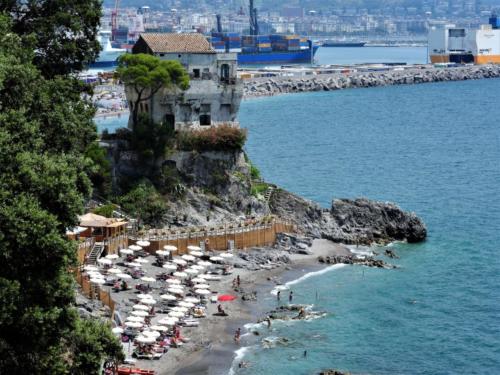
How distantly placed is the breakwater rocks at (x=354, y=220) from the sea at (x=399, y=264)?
131 centimetres

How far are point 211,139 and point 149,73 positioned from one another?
5.39 meters

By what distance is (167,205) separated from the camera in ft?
224

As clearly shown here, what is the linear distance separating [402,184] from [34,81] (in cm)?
6272

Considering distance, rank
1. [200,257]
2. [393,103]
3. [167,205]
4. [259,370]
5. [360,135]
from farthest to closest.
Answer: [393,103] < [360,135] < [167,205] < [200,257] < [259,370]

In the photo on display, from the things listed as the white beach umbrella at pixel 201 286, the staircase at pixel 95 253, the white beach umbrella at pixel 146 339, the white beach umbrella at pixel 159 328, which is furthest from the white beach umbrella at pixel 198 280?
the white beach umbrella at pixel 146 339

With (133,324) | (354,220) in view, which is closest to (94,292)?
(133,324)

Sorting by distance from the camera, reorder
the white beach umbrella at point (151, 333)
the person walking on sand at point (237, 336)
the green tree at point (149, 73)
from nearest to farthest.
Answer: the white beach umbrella at point (151, 333)
the person walking on sand at point (237, 336)
the green tree at point (149, 73)

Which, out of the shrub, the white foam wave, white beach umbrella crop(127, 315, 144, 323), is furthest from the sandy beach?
the shrub

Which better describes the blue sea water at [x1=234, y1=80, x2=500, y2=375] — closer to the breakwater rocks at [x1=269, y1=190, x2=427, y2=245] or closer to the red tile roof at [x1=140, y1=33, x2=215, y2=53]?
the breakwater rocks at [x1=269, y1=190, x2=427, y2=245]

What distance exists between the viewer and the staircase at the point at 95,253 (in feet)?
190

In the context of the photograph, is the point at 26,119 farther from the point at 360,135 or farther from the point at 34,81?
the point at 360,135

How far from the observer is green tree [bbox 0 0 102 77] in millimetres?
43625

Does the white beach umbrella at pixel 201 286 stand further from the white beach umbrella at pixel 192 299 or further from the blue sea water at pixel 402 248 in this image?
the blue sea water at pixel 402 248

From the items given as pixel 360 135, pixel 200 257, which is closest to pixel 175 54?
pixel 200 257
